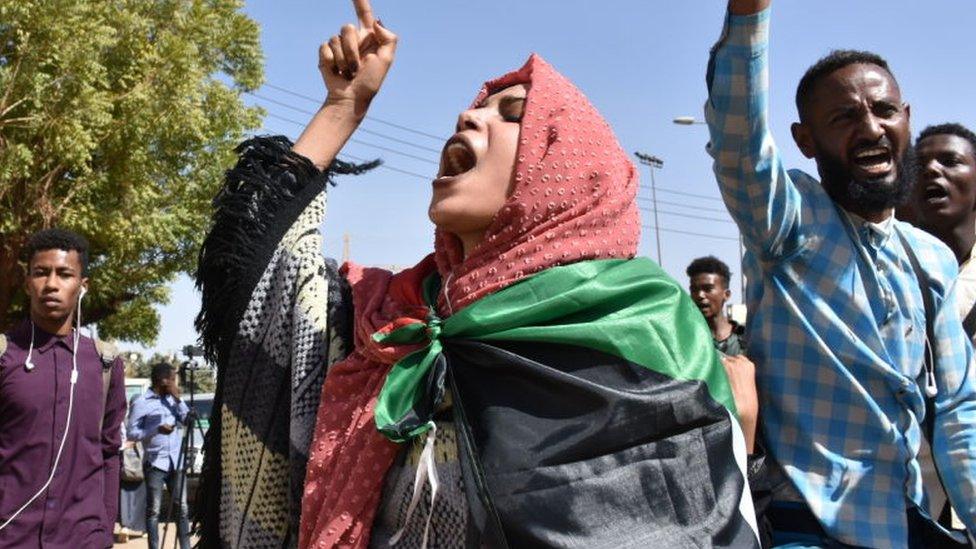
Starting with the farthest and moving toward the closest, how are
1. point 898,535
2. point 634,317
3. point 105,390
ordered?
point 105,390 → point 898,535 → point 634,317

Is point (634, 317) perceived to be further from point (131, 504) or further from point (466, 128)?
point (131, 504)

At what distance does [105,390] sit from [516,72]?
2.97m

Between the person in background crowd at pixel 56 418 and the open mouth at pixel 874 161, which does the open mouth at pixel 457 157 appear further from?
the person in background crowd at pixel 56 418

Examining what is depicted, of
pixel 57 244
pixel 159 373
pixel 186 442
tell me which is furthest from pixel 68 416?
pixel 159 373

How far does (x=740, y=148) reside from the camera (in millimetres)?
2553

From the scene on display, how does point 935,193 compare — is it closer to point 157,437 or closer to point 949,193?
point 949,193

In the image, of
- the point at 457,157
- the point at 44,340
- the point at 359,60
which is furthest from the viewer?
the point at 44,340

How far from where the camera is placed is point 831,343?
8.48 feet

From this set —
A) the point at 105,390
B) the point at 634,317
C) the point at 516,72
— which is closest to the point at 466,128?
the point at 516,72

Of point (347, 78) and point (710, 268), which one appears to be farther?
point (710, 268)

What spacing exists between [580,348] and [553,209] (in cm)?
32

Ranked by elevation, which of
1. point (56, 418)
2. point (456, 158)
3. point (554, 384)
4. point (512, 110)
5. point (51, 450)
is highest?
point (512, 110)

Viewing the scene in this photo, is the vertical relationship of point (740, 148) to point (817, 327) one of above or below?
above

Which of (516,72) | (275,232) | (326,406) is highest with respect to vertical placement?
(516,72)
